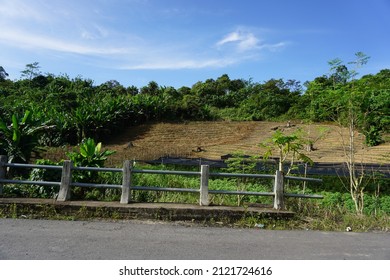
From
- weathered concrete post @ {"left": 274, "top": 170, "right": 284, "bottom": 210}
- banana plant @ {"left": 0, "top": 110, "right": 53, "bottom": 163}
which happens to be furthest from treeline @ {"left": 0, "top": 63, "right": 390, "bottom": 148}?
weathered concrete post @ {"left": 274, "top": 170, "right": 284, "bottom": 210}

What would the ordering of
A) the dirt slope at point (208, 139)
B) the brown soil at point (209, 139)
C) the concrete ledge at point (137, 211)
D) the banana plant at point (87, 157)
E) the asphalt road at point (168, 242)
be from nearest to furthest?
the asphalt road at point (168, 242)
the concrete ledge at point (137, 211)
the banana plant at point (87, 157)
the brown soil at point (209, 139)
the dirt slope at point (208, 139)

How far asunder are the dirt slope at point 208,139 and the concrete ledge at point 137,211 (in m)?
11.9

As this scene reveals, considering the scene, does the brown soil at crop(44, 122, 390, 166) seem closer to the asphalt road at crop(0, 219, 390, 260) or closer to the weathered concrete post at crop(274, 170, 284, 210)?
the weathered concrete post at crop(274, 170, 284, 210)

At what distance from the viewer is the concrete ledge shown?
21.1 ft

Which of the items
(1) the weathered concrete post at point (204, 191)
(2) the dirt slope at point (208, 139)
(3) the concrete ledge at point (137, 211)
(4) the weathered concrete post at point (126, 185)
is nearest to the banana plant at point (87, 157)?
(4) the weathered concrete post at point (126, 185)

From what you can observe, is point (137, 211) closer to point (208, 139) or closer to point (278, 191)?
point (278, 191)

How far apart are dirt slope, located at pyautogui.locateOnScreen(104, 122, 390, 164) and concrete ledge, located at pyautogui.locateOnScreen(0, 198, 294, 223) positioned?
1189 cm

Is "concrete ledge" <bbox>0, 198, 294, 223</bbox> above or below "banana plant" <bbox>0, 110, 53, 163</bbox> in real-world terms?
below

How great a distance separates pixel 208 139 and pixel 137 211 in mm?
20107

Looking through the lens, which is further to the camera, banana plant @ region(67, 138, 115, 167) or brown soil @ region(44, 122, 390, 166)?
brown soil @ region(44, 122, 390, 166)

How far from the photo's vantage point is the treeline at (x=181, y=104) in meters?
8.33

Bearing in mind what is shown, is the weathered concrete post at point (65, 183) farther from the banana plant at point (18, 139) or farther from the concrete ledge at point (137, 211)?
the banana plant at point (18, 139)

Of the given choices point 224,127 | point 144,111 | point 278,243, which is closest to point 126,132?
point 144,111

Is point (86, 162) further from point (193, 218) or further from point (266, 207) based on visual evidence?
point (266, 207)
